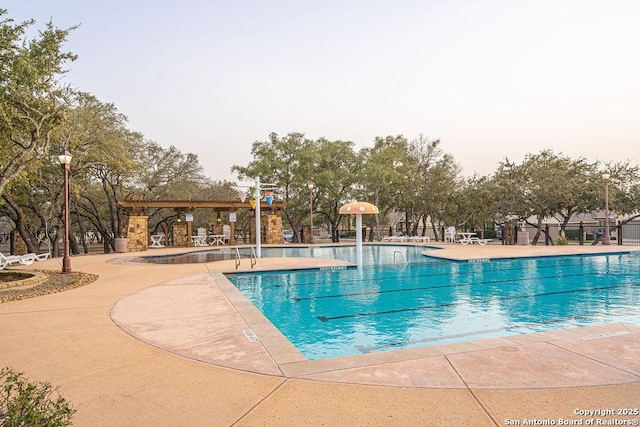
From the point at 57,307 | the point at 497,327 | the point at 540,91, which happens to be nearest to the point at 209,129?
the point at 540,91

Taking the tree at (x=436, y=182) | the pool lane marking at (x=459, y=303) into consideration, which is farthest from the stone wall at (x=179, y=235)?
the pool lane marking at (x=459, y=303)

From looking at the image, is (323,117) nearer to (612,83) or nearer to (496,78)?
(496,78)

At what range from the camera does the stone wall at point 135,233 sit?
21.7 metres

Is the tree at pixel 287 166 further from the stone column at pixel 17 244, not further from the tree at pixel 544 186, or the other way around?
the stone column at pixel 17 244

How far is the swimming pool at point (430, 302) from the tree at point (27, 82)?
22.4 ft

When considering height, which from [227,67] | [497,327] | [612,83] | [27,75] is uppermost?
[227,67]

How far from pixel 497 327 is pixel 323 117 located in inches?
791

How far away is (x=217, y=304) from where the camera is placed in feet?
21.9

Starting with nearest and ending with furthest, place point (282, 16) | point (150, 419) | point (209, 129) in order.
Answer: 1. point (150, 419)
2. point (282, 16)
3. point (209, 129)

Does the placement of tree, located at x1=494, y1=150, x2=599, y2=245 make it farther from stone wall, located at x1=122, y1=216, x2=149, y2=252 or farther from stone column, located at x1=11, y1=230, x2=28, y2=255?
→ stone column, located at x1=11, y1=230, x2=28, y2=255

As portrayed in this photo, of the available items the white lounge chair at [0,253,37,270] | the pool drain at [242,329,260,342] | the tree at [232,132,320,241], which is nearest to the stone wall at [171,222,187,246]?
the tree at [232,132,320,241]

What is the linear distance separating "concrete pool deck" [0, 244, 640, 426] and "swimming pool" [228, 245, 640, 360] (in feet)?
3.73

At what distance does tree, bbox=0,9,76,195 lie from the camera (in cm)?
998

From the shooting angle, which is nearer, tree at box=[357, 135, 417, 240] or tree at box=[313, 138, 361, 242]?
tree at box=[357, 135, 417, 240]
